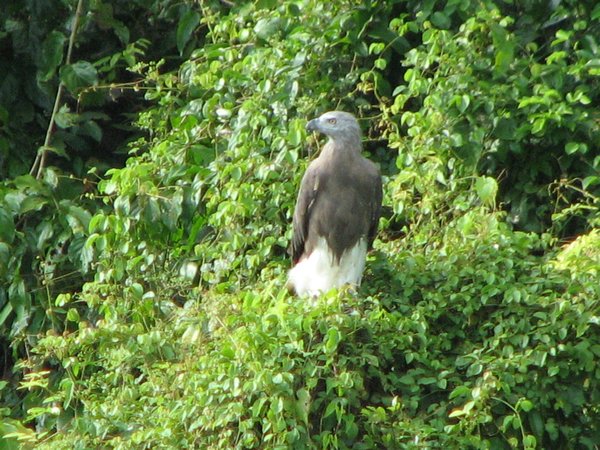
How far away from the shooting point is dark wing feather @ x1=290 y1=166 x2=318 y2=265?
7.38 metres

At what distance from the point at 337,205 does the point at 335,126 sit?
0.46 meters

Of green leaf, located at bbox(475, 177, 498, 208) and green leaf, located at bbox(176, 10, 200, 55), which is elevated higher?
green leaf, located at bbox(176, 10, 200, 55)

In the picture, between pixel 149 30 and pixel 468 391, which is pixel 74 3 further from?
pixel 468 391

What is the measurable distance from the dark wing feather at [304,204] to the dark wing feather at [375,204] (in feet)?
1.11

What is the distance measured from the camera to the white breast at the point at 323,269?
7.36 metres

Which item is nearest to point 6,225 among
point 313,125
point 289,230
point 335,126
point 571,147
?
point 289,230

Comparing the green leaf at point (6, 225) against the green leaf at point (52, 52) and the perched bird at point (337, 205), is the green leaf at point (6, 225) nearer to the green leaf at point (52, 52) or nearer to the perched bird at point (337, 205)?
the green leaf at point (52, 52)

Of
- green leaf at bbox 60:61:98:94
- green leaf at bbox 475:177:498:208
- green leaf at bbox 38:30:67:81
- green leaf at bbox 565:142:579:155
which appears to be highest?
green leaf at bbox 38:30:67:81

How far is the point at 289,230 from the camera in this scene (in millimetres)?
7785

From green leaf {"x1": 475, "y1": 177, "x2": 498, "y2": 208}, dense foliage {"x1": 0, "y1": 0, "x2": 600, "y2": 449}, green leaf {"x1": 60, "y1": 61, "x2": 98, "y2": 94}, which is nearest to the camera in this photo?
dense foliage {"x1": 0, "y1": 0, "x2": 600, "y2": 449}

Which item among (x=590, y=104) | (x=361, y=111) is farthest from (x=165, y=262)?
(x=590, y=104)

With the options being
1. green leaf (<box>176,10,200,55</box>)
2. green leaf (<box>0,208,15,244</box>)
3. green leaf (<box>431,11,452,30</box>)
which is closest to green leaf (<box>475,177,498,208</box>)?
green leaf (<box>431,11,452,30</box>)

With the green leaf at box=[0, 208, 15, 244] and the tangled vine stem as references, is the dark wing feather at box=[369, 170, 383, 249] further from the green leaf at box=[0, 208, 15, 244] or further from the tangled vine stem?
the tangled vine stem

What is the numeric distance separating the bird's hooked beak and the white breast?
0.63 m
